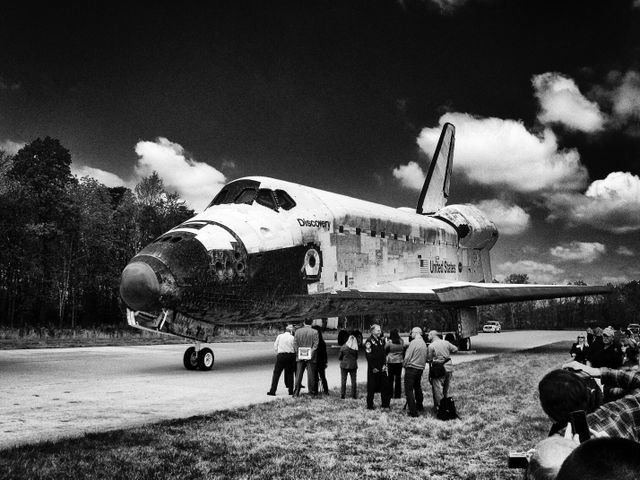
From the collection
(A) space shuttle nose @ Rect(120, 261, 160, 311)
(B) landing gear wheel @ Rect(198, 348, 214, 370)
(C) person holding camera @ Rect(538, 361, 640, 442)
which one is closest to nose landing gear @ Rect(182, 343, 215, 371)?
(B) landing gear wheel @ Rect(198, 348, 214, 370)

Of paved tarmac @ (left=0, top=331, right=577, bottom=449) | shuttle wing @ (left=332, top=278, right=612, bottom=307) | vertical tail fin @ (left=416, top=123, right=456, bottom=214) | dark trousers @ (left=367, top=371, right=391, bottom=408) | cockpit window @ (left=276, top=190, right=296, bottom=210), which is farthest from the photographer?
vertical tail fin @ (left=416, top=123, right=456, bottom=214)

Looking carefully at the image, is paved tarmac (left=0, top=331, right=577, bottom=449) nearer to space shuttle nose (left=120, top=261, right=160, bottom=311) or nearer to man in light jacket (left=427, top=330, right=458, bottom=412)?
space shuttle nose (left=120, top=261, right=160, bottom=311)

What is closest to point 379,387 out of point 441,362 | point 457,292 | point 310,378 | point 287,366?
point 441,362

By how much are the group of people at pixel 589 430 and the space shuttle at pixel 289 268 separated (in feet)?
22.7

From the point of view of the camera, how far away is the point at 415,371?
715cm

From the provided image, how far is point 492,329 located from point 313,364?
128 ft

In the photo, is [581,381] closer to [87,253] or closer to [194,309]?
[194,309]

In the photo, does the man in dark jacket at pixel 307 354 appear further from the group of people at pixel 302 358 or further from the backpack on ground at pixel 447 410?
the backpack on ground at pixel 447 410

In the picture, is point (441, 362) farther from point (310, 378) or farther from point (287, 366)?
point (287, 366)

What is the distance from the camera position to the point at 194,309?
918 centimetres

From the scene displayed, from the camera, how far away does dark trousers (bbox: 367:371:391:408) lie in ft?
23.6

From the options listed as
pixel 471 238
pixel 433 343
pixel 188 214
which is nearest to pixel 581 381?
pixel 433 343

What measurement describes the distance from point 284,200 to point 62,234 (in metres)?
28.0

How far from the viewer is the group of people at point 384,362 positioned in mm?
7070
